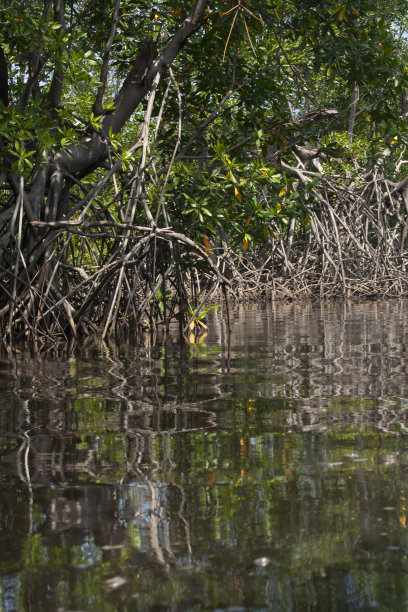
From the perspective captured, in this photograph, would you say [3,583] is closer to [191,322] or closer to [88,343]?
[88,343]

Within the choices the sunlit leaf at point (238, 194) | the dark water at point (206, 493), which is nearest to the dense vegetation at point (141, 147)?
the sunlit leaf at point (238, 194)

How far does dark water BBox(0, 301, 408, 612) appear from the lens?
135 cm

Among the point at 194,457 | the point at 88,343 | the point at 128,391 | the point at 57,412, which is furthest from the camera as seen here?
the point at 88,343

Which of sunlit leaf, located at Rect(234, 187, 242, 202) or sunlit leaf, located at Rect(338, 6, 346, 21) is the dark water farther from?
sunlit leaf, located at Rect(338, 6, 346, 21)

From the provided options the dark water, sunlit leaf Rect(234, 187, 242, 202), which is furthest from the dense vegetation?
the dark water

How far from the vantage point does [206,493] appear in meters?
1.86

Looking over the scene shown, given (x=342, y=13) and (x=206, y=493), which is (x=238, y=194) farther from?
(x=206, y=493)

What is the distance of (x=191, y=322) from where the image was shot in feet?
20.6

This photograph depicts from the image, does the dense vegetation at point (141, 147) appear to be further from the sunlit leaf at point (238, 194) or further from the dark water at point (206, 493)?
the dark water at point (206, 493)

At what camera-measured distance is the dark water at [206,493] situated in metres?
1.35

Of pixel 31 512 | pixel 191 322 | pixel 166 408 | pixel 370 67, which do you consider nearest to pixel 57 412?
pixel 166 408

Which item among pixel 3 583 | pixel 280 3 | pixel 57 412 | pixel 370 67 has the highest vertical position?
pixel 280 3

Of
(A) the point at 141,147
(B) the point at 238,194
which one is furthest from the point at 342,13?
(A) the point at 141,147

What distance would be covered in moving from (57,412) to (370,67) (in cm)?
435
